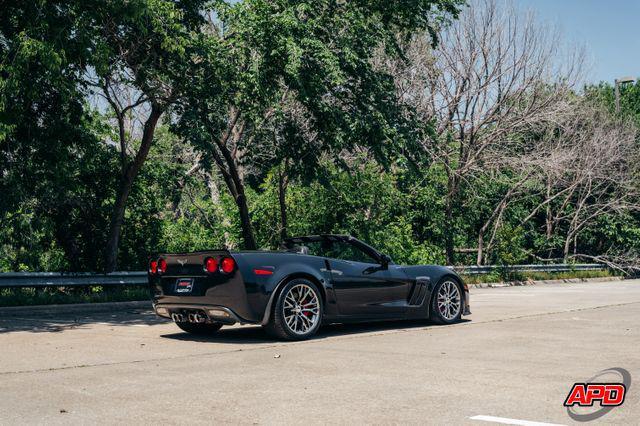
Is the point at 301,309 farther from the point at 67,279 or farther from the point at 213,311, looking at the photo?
the point at 67,279

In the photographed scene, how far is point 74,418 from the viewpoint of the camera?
5.37 meters

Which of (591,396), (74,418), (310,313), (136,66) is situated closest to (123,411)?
(74,418)

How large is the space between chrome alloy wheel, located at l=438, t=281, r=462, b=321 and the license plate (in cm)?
372

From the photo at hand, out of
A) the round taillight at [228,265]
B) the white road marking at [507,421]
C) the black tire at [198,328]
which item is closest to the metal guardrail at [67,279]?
the black tire at [198,328]

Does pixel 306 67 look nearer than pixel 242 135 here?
Yes

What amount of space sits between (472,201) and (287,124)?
9701mm

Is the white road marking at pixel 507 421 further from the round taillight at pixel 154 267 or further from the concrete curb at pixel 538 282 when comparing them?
the concrete curb at pixel 538 282

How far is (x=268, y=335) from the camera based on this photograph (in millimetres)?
9828

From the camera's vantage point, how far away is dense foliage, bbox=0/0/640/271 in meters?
15.0

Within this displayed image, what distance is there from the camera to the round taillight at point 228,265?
30.6 feet

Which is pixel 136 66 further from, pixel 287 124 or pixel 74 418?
pixel 74 418

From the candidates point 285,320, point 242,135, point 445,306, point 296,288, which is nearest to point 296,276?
point 296,288

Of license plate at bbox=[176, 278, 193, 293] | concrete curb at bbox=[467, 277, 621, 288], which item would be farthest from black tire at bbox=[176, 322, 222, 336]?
concrete curb at bbox=[467, 277, 621, 288]

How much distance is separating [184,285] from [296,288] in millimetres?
1376
